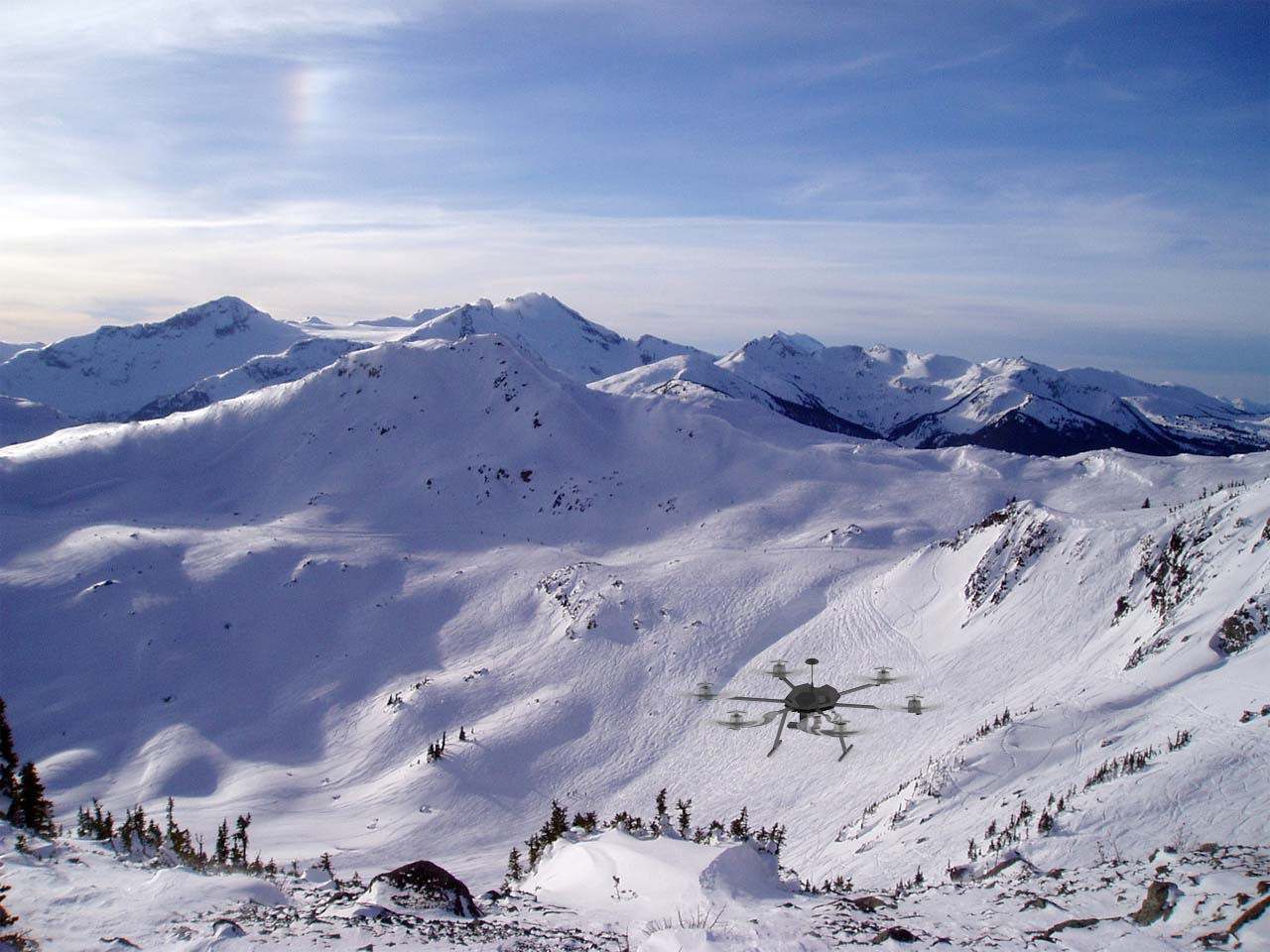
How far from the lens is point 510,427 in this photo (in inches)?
3450

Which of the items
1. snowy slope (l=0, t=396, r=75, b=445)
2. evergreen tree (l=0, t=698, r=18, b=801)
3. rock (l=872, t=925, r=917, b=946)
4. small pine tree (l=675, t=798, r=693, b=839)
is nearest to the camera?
rock (l=872, t=925, r=917, b=946)

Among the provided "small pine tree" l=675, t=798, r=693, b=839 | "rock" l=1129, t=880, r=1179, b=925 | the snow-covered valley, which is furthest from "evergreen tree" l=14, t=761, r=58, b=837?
"rock" l=1129, t=880, r=1179, b=925

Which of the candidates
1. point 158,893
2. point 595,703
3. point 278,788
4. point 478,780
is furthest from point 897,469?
point 158,893

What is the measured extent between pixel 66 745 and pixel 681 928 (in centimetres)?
4769

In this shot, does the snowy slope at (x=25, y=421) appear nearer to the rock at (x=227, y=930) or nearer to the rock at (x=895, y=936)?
the rock at (x=227, y=930)

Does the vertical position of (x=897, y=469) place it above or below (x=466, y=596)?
above

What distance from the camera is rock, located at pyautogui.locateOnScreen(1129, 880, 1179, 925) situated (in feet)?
29.5

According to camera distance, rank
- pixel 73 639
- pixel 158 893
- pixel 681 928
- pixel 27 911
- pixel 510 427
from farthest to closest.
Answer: pixel 510 427, pixel 73 639, pixel 158 893, pixel 27 911, pixel 681 928

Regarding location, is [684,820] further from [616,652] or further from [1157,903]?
[616,652]

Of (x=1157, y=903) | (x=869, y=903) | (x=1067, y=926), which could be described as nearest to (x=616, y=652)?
(x=869, y=903)

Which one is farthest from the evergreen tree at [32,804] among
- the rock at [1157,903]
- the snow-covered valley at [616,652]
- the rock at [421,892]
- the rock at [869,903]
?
the rock at [1157,903]

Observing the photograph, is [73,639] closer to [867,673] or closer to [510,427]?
[510,427]

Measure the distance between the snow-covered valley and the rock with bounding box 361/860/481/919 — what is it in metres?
0.98

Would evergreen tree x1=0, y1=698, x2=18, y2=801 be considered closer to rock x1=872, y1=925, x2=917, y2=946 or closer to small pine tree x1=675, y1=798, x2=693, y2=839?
small pine tree x1=675, y1=798, x2=693, y2=839
